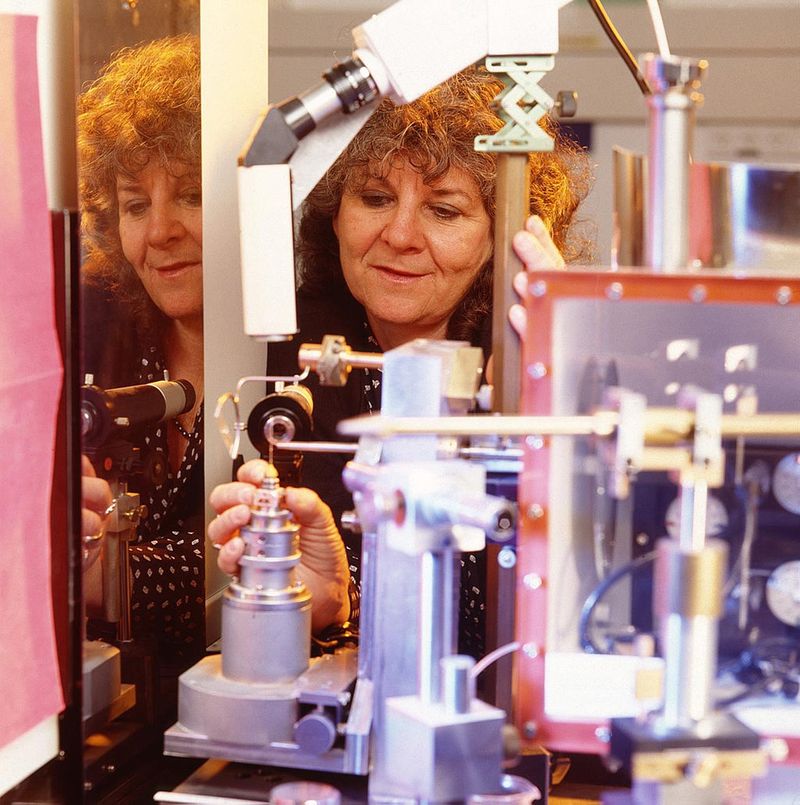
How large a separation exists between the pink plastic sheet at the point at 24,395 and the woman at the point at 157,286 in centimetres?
6

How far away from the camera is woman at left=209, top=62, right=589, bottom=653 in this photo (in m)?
1.42

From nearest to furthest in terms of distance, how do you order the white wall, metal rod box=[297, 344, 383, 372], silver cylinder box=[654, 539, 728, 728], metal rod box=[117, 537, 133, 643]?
silver cylinder box=[654, 539, 728, 728] → metal rod box=[297, 344, 383, 372] → metal rod box=[117, 537, 133, 643] → the white wall

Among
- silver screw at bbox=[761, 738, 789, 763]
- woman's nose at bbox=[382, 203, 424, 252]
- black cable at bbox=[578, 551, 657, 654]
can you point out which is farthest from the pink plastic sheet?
woman's nose at bbox=[382, 203, 424, 252]

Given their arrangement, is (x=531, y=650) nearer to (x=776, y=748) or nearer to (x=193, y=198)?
(x=776, y=748)

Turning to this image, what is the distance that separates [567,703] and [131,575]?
400 mm

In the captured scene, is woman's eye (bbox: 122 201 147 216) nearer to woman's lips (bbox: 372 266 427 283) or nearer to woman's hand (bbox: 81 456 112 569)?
woman's hand (bbox: 81 456 112 569)

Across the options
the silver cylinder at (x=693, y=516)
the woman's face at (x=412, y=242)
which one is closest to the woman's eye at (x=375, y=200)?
the woman's face at (x=412, y=242)

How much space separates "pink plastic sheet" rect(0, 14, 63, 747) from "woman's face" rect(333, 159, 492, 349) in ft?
2.36

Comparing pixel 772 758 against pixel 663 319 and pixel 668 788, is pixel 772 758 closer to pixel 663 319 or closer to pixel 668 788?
pixel 668 788

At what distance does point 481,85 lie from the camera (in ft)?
4.86

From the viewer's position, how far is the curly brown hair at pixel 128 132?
2.79 feet

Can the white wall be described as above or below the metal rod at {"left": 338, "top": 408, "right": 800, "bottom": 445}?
above

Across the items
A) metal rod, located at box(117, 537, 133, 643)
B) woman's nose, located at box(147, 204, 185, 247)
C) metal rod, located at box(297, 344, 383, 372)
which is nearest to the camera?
metal rod, located at box(297, 344, 383, 372)

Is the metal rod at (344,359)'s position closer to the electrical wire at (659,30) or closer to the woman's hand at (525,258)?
the woman's hand at (525,258)
